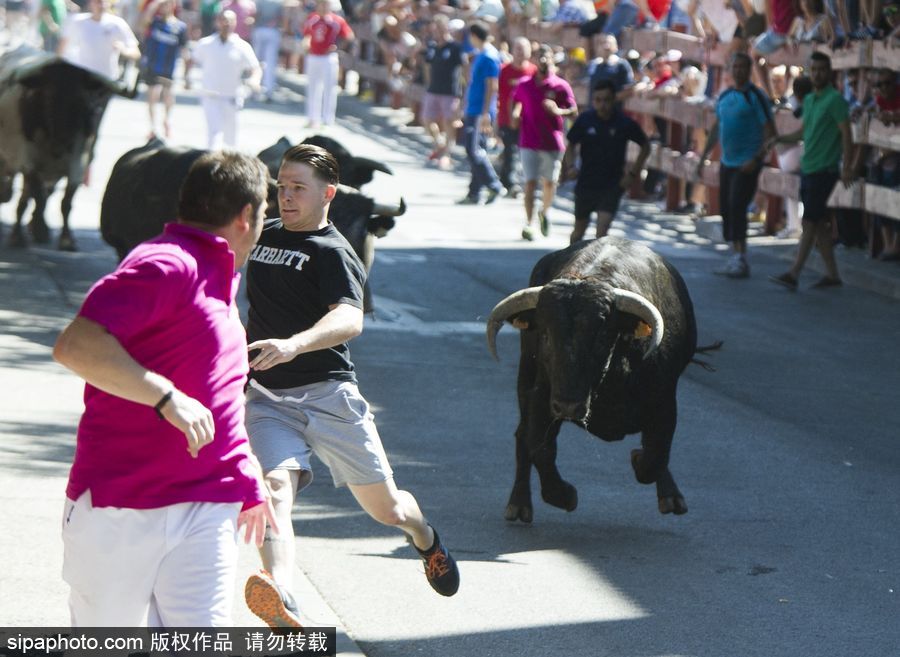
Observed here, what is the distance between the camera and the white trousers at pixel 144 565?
4277 millimetres

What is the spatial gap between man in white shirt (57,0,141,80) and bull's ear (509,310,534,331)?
47.4 feet

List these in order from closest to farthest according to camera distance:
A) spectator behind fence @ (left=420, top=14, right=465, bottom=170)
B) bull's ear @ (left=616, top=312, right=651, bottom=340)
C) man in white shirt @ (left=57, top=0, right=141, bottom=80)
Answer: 1. bull's ear @ (left=616, top=312, right=651, bottom=340)
2. man in white shirt @ (left=57, top=0, right=141, bottom=80)
3. spectator behind fence @ (left=420, top=14, right=465, bottom=170)

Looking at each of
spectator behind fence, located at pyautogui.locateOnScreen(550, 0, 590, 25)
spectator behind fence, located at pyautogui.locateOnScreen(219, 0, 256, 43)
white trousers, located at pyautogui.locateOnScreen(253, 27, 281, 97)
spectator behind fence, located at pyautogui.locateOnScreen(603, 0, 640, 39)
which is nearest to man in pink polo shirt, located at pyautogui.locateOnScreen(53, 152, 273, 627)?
spectator behind fence, located at pyautogui.locateOnScreen(603, 0, 640, 39)

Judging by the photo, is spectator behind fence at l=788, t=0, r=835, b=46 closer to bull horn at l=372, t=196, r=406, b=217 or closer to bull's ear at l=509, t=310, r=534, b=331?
bull horn at l=372, t=196, r=406, b=217

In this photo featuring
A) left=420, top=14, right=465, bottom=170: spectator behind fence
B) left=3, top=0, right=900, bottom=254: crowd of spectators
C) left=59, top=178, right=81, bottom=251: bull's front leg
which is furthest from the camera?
left=420, top=14, right=465, bottom=170: spectator behind fence

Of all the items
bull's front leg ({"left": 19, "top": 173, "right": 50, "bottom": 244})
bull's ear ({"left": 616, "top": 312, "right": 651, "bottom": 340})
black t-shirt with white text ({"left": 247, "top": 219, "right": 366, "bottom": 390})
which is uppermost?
black t-shirt with white text ({"left": 247, "top": 219, "right": 366, "bottom": 390})

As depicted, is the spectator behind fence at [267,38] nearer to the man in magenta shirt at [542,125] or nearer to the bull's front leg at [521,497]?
the man in magenta shirt at [542,125]

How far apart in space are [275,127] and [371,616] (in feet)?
76.2

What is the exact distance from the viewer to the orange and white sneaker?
517 cm

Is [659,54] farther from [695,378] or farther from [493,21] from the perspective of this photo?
[695,378]

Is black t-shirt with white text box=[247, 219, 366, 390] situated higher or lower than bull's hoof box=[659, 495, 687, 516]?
higher

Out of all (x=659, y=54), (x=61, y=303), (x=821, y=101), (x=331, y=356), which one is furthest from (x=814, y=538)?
(x=659, y=54)

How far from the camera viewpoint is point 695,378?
1209cm
